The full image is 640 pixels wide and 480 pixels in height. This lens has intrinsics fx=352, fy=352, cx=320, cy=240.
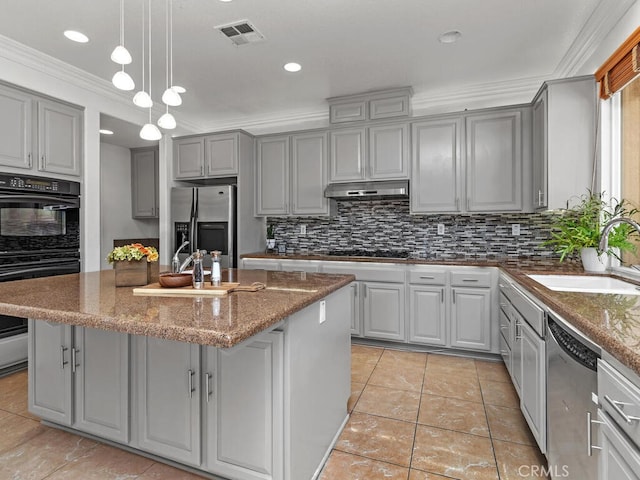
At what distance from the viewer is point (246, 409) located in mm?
1470

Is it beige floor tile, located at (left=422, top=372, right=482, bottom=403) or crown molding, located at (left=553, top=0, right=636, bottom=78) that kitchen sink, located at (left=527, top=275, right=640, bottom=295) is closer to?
beige floor tile, located at (left=422, top=372, right=482, bottom=403)

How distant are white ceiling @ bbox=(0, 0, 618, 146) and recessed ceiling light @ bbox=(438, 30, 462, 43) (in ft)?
0.17

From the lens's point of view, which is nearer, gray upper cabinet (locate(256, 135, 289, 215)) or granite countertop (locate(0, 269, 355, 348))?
granite countertop (locate(0, 269, 355, 348))

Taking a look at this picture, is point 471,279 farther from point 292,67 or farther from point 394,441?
point 292,67

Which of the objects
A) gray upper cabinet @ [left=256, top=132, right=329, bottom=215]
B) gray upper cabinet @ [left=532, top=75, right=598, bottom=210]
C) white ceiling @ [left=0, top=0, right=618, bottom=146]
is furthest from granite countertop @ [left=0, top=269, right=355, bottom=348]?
gray upper cabinet @ [left=256, top=132, right=329, bottom=215]

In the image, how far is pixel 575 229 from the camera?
244 centimetres

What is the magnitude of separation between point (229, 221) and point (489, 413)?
312 cm

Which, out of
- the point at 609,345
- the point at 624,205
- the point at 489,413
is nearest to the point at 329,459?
the point at 489,413

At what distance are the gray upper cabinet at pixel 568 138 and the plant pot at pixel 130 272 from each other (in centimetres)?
289

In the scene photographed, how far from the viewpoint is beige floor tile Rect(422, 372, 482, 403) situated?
100.0 inches

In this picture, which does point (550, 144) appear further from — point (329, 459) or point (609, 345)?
point (329, 459)

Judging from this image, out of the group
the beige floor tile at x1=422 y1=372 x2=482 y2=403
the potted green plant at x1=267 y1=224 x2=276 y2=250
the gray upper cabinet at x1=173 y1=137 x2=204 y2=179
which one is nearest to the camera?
the beige floor tile at x1=422 y1=372 x2=482 y2=403

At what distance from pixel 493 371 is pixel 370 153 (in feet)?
7.87

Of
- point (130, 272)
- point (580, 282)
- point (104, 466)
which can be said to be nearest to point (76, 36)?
point (130, 272)
